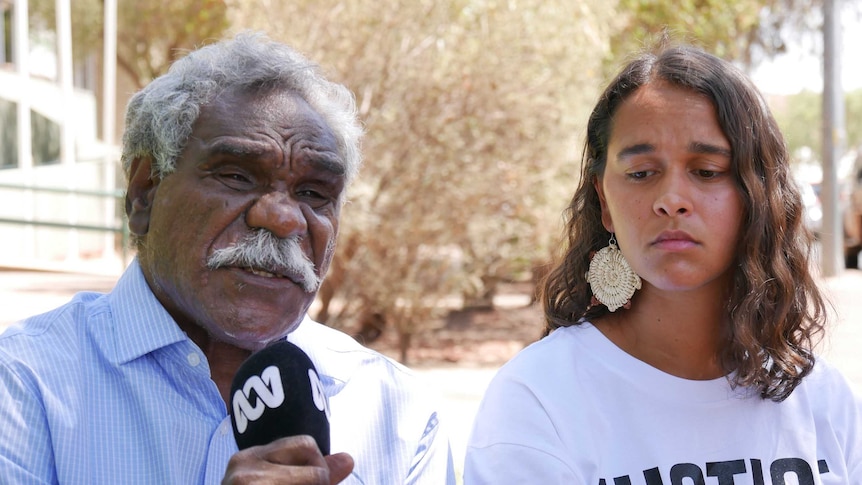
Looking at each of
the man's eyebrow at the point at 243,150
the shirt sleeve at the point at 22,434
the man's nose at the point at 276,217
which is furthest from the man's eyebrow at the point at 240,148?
the shirt sleeve at the point at 22,434

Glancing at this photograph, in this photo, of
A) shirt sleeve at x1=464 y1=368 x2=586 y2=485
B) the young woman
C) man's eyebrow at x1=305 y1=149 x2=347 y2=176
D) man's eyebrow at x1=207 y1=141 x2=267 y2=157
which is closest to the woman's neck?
the young woman

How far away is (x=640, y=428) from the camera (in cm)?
→ 254

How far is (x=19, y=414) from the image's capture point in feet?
7.17

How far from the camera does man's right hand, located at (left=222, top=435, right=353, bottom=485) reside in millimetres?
1694

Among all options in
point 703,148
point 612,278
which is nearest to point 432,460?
point 612,278

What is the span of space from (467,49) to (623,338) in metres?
6.42

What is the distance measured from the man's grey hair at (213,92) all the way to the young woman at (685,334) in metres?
0.74

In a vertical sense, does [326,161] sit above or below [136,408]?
above

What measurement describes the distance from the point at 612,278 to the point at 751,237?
390mm

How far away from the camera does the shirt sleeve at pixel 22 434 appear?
2.12 meters

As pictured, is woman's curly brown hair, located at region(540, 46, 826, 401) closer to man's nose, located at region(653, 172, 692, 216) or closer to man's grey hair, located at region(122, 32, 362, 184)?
man's nose, located at region(653, 172, 692, 216)

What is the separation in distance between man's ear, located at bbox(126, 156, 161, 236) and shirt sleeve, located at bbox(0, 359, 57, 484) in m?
0.48

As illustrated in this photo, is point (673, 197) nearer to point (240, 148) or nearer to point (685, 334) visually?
point (685, 334)

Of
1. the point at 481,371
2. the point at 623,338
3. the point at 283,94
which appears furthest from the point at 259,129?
the point at 481,371
